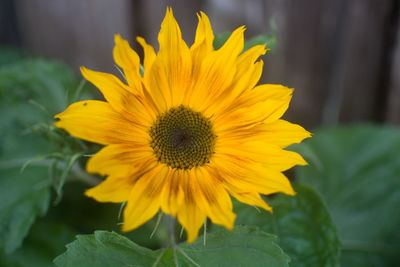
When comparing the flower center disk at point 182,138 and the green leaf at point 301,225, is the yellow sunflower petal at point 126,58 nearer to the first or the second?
the flower center disk at point 182,138

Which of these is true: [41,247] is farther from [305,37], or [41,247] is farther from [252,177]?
[305,37]

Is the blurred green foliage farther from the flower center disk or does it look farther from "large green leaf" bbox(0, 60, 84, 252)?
the flower center disk

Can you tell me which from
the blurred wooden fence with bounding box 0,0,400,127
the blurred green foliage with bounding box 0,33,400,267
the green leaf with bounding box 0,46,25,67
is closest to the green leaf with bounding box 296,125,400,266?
the blurred green foliage with bounding box 0,33,400,267

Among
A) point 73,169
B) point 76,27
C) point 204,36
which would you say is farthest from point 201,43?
point 76,27

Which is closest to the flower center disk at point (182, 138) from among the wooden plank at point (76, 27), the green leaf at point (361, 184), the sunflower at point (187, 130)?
the sunflower at point (187, 130)

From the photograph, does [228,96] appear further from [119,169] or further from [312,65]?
[312,65]

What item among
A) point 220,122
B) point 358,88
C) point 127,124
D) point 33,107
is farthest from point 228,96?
point 358,88
